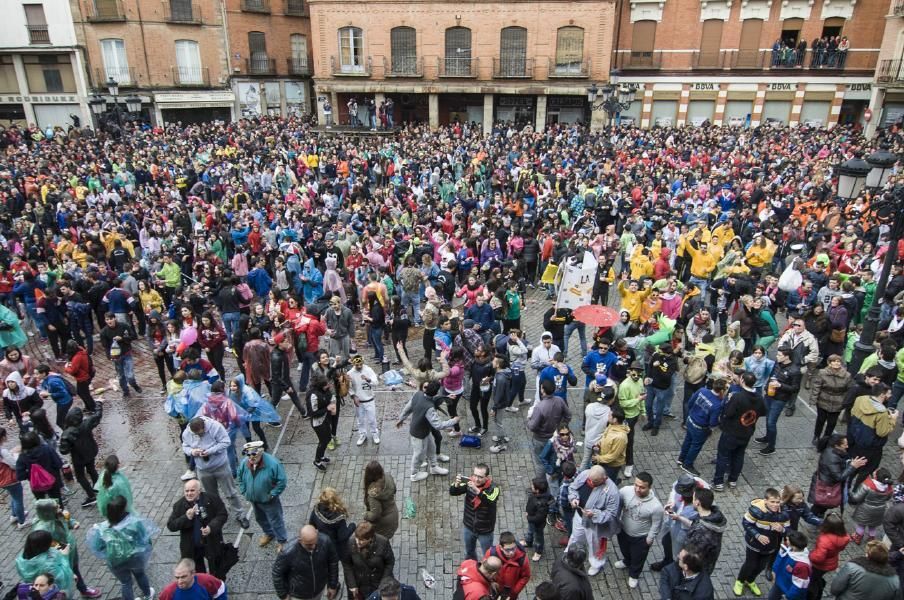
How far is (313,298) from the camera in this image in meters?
13.1

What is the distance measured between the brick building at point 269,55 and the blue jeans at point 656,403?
37163mm

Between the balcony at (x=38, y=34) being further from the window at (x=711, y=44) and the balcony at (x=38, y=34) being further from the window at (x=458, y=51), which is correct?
the window at (x=711, y=44)

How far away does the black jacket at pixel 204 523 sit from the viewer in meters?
5.84

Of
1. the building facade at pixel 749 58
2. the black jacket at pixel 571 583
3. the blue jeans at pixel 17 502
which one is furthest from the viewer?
the building facade at pixel 749 58

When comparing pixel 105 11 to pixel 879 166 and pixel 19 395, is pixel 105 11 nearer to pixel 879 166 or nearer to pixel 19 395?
pixel 19 395

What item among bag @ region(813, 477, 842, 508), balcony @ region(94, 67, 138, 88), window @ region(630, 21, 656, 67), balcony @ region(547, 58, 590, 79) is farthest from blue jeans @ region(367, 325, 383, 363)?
balcony @ region(94, 67, 138, 88)

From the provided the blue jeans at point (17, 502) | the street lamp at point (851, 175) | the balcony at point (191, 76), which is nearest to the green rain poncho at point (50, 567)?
the blue jeans at point (17, 502)

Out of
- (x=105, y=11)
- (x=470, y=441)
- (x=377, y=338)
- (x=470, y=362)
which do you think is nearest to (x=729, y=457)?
(x=470, y=441)

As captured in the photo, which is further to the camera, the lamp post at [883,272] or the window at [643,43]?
the window at [643,43]

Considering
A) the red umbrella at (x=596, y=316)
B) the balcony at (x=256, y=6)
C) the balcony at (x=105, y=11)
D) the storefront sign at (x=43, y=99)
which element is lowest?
the red umbrella at (x=596, y=316)

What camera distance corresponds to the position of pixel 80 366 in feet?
30.0

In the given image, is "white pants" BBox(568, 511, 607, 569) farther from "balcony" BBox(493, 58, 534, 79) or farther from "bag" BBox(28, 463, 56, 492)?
"balcony" BBox(493, 58, 534, 79)

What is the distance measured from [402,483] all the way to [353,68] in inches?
1334

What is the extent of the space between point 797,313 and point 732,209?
801cm
